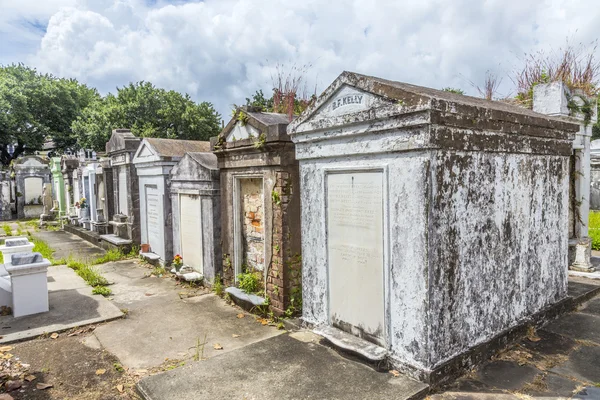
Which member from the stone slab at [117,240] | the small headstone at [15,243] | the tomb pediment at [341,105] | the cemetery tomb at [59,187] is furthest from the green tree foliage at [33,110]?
the tomb pediment at [341,105]

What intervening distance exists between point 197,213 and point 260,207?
1.93 m

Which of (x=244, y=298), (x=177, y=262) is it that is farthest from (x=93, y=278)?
(x=244, y=298)

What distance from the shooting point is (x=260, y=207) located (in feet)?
18.6

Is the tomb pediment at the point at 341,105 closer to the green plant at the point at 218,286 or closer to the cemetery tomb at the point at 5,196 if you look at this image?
the green plant at the point at 218,286

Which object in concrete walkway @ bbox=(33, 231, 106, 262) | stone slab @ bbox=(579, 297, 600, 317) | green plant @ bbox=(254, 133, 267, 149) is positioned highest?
green plant @ bbox=(254, 133, 267, 149)

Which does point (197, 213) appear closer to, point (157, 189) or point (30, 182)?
point (157, 189)

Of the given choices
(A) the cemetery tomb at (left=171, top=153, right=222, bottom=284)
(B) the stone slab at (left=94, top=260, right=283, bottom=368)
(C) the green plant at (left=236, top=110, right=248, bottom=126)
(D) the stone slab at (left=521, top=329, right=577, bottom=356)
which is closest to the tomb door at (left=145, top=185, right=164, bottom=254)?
(A) the cemetery tomb at (left=171, top=153, right=222, bottom=284)

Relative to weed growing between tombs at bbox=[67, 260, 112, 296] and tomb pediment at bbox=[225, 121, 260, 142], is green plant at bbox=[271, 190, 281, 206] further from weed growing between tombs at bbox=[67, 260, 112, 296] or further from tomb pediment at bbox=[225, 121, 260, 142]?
weed growing between tombs at bbox=[67, 260, 112, 296]

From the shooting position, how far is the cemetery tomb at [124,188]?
992cm

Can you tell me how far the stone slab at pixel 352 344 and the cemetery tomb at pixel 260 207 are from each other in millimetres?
1016

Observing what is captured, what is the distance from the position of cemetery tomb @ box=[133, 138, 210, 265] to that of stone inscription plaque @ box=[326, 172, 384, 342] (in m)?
5.13

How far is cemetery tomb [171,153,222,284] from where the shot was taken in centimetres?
664

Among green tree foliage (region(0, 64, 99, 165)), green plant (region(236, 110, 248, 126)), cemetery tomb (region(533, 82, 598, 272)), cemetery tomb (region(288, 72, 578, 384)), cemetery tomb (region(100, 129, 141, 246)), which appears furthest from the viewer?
green tree foliage (region(0, 64, 99, 165))

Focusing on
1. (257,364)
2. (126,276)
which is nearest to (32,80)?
(126,276)
